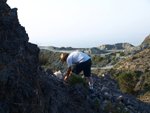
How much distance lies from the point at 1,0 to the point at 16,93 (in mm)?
1742

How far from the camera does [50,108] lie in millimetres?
3145

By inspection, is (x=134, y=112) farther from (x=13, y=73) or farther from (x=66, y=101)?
(x=13, y=73)

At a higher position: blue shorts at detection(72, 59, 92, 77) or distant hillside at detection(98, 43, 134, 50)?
distant hillside at detection(98, 43, 134, 50)

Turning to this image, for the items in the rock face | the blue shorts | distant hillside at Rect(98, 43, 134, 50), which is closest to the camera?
the rock face

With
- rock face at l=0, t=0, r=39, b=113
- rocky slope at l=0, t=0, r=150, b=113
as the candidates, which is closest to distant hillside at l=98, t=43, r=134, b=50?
rocky slope at l=0, t=0, r=150, b=113

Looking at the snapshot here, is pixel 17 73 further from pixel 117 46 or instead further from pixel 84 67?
pixel 117 46

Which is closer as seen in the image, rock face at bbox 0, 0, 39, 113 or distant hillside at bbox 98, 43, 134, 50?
rock face at bbox 0, 0, 39, 113

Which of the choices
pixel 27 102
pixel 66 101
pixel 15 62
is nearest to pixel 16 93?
pixel 27 102

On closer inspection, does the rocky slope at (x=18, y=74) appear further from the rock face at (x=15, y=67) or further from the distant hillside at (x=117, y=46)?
the distant hillside at (x=117, y=46)

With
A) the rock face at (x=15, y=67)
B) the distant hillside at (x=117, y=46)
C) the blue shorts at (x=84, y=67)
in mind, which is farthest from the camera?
the distant hillside at (x=117, y=46)

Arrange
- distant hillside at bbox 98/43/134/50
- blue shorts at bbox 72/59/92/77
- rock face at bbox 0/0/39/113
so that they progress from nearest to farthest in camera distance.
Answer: rock face at bbox 0/0/39/113 < blue shorts at bbox 72/59/92/77 < distant hillside at bbox 98/43/134/50

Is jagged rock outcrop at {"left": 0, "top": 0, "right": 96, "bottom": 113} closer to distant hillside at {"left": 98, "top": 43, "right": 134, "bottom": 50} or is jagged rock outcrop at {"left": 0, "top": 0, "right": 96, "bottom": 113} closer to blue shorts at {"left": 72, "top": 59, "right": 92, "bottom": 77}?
blue shorts at {"left": 72, "top": 59, "right": 92, "bottom": 77}

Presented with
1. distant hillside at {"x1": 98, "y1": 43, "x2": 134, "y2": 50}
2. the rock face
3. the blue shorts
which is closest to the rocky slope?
the rock face

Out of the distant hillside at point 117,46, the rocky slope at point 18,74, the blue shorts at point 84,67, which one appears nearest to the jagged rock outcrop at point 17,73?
the rocky slope at point 18,74
